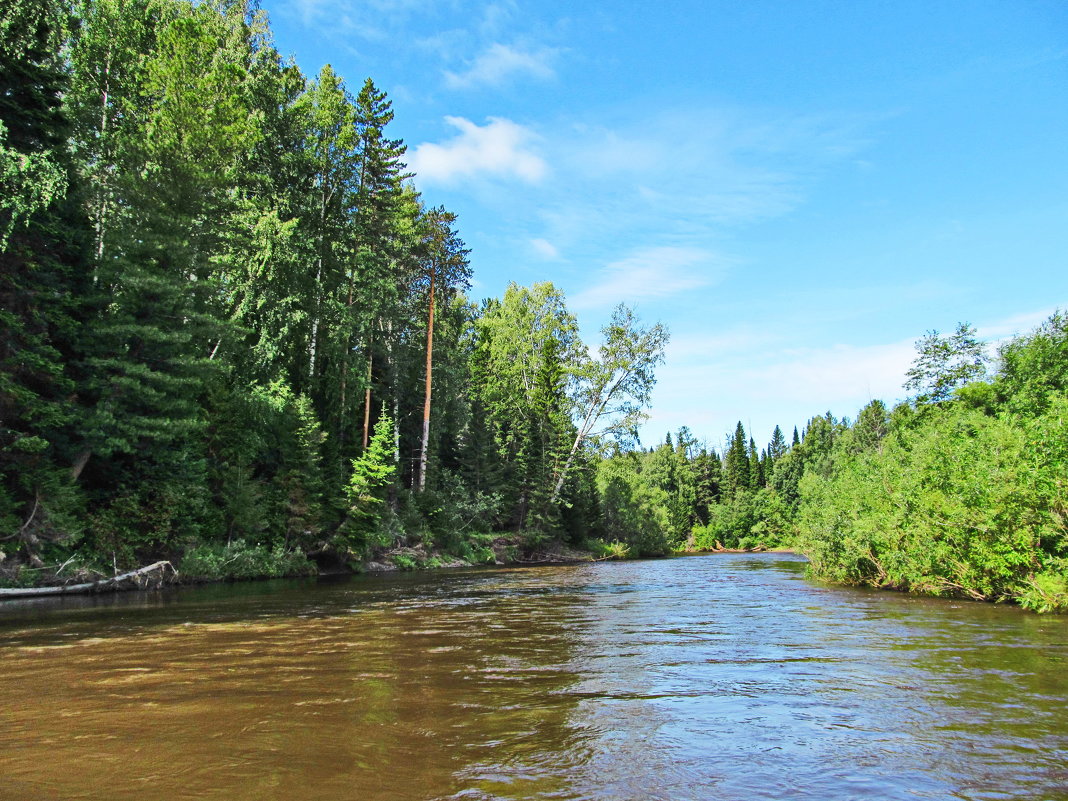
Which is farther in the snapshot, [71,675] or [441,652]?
[441,652]

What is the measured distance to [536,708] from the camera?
5824mm

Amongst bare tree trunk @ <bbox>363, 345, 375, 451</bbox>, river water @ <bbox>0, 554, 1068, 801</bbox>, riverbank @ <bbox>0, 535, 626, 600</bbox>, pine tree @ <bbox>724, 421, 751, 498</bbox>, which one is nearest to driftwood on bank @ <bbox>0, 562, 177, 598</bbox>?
riverbank @ <bbox>0, 535, 626, 600</bbox>

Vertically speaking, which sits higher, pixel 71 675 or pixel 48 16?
pixel 48 16

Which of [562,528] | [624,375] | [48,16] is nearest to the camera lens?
[48,16]

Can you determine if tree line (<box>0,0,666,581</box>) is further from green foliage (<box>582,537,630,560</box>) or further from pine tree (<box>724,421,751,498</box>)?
pine tree (<box>724,421,751,498</box>)

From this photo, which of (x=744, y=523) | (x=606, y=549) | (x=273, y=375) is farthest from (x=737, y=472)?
(x=273, y=375)

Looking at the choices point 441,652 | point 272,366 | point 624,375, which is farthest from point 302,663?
point 624,375

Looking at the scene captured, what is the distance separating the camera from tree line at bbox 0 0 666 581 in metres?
17.7

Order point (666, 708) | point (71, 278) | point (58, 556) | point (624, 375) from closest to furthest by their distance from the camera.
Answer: point (666, 708)
point (58, 556)
point (71, 278)
point (624, 375)

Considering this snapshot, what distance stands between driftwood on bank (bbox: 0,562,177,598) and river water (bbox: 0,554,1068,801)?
185 inches

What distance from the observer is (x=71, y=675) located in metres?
7.08

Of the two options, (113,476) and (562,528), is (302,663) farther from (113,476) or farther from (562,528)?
(562,528)

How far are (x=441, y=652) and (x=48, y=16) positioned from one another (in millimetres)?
24191

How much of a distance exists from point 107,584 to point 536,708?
16.7 m
